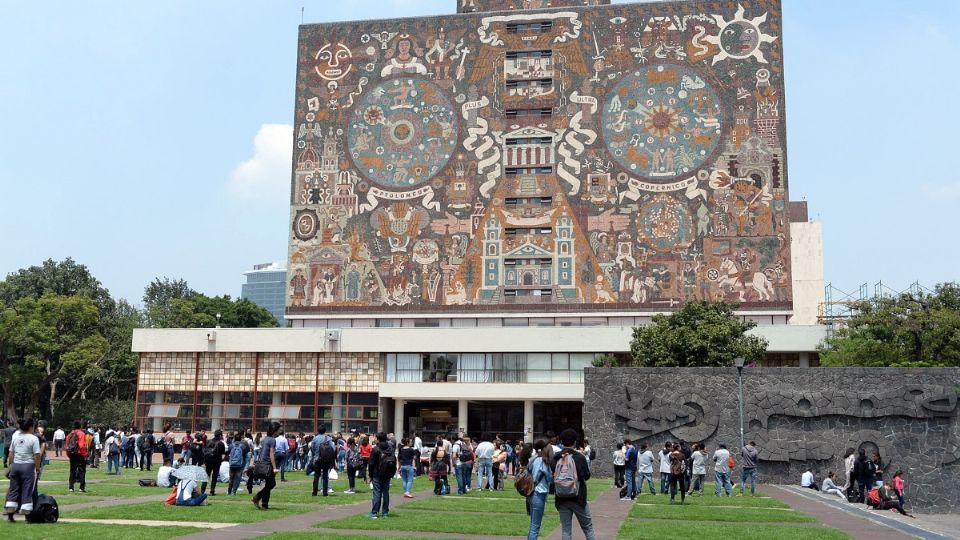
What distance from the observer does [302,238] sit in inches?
2458

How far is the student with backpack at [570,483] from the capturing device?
13898mm

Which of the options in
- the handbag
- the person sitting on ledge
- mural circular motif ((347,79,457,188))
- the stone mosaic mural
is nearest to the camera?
the handbag

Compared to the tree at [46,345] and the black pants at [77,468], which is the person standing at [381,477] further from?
the tree at [46,345]

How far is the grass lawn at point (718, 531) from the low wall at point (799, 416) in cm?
1467

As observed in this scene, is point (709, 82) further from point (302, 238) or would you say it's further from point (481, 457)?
point (481, 457)

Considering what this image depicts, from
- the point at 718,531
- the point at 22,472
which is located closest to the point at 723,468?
the point at 718,531

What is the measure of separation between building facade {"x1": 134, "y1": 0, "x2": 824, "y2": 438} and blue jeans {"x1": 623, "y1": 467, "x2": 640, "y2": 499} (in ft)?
94.1

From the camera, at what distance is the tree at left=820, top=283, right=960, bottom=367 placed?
4562cm

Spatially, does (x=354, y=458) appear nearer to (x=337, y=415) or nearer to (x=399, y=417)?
(x=337, y=415)

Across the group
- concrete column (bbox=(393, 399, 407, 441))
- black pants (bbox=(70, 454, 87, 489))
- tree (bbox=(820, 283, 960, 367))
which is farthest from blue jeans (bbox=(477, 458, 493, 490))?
concrete column (bbox=(393, 399, 407, 441))

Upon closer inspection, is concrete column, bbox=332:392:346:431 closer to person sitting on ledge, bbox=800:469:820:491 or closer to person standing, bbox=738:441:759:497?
person sitting on ledge, bbox=800:469:820:491

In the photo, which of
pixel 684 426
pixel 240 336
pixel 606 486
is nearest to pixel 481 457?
pixel 606 486

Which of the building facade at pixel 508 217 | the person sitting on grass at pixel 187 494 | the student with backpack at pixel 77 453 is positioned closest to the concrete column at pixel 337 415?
the building facade at pixel 508 217

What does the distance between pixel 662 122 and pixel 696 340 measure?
53.5 feet
